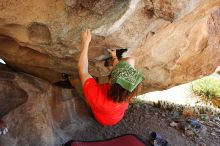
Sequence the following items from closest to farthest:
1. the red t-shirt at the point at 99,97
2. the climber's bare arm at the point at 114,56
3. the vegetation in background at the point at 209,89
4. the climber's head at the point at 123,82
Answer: the climber's head at the point at 123,82 → the red t-shirt at the point at 99,97 → the climber's bare arm at the point at 114,56 → the vegetation in background at the point at 209,89

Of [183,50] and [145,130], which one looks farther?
[145,130]

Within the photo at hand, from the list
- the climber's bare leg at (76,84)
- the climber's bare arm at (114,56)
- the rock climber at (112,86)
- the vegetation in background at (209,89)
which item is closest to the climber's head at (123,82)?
the rock climber at (112,86)

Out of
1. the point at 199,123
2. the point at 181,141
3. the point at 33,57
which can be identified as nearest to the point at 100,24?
the point at 33,57

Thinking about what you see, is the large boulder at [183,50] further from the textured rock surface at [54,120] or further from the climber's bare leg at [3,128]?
the climber's bare leg at [3,128]

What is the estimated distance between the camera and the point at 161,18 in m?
3.50

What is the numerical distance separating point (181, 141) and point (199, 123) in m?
0.63

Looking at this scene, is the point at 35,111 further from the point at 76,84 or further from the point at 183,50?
the point at 183,50

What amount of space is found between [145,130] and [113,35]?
7.43 ft

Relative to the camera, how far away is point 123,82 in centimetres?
341

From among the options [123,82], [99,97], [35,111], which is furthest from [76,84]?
[123,82]

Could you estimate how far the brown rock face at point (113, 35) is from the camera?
3426mm

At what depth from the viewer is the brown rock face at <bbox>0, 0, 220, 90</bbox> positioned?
3.43 m

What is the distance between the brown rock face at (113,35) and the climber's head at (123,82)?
353 mm

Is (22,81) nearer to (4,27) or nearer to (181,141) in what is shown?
(4,27)
